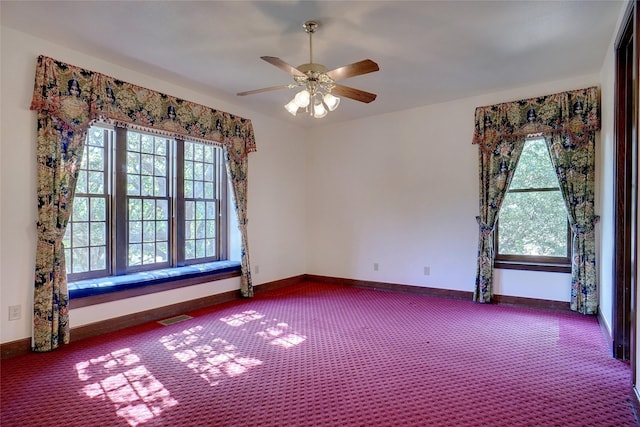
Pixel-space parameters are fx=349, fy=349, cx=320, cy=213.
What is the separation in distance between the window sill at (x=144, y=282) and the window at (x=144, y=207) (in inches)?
3.9

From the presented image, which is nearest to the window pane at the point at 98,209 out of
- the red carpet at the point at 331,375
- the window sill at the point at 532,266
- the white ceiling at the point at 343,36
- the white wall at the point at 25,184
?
the white wall at the point at 25,184

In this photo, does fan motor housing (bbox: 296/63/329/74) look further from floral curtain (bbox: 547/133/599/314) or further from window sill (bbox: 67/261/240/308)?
floral curtain (bbox: 547/133/599/314)

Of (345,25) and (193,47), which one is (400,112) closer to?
(345,25)

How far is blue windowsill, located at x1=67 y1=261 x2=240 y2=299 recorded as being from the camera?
140 inches

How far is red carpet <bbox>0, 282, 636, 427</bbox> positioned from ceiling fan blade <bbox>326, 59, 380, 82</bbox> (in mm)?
2356

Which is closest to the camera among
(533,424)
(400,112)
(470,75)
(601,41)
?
(533,424)

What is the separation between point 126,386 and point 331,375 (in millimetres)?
1513

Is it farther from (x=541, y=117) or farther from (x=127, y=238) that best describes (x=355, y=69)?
(x=127, y=238)

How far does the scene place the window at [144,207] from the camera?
3.83m

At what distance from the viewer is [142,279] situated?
400cm

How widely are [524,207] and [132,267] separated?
5.10m

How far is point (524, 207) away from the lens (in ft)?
15.4

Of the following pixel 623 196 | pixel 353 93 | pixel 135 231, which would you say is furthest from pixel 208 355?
pixel 623 196

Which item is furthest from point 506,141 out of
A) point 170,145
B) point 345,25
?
point 170,145
